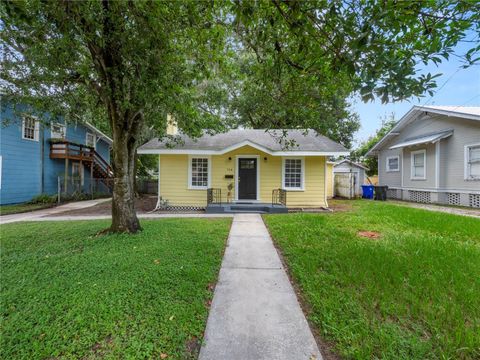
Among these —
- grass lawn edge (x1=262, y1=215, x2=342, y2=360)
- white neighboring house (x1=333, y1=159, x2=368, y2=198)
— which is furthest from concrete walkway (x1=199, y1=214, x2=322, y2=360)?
white neighboring house (x1=333, y1=159, x2=368, y2=198)

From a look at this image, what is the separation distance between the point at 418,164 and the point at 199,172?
40.9 feet

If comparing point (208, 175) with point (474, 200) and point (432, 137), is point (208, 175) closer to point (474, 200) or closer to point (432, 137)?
point (432, 137)

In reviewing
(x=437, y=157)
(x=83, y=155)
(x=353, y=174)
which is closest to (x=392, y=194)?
(x=353, y=174)

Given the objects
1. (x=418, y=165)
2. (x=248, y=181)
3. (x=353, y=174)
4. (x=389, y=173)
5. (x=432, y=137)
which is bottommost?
(x=248, y=181)

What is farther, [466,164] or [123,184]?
[466,164]

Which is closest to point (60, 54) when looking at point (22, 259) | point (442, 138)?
point (22, 259)

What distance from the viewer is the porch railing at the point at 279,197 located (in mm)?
10148

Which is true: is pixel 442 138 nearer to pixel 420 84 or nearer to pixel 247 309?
pixel 420 84

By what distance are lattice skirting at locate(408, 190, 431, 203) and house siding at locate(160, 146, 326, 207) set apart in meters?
6.54

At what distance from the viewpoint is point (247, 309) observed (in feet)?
8.77

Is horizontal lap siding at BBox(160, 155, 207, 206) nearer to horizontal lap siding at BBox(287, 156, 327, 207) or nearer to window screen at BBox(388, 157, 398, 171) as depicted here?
horizontal lap siding at BBox(287, 156, 327, 207)

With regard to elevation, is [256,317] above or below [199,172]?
below

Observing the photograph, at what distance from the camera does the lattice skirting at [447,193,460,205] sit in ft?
35.9

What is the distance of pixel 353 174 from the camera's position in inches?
581
